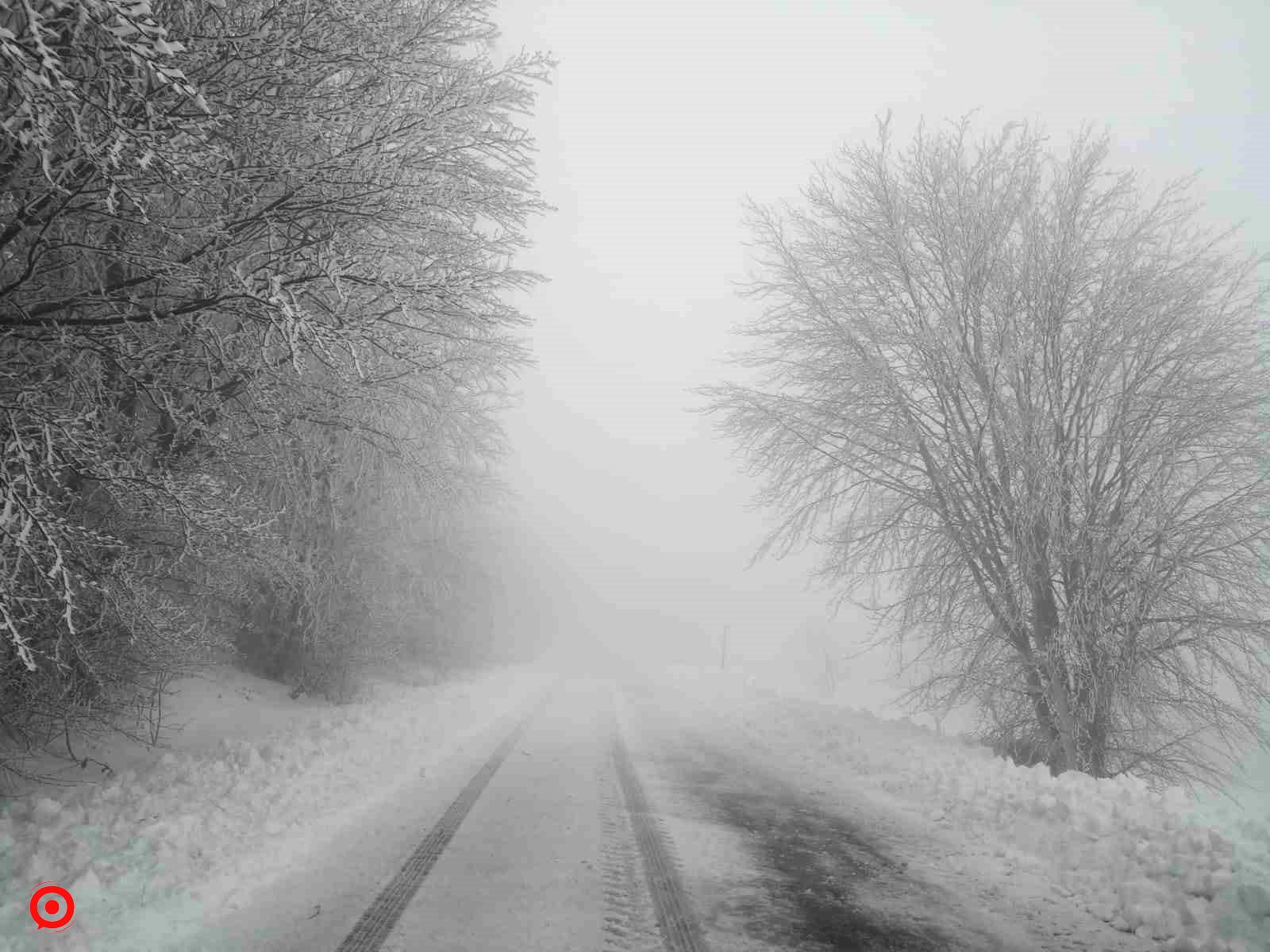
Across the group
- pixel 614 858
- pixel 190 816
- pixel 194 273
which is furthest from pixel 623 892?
pixel 194 273

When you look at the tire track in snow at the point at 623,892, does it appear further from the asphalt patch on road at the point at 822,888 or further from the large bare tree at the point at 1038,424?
the large bare tree at the point at 1038,424

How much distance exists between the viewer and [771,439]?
10.7 metres

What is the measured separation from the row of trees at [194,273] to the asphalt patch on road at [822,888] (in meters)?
5.22

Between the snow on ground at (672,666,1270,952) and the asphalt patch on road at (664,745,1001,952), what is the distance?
0.84 m

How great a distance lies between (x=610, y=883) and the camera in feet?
17.4

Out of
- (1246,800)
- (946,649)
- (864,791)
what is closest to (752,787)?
(864,791)

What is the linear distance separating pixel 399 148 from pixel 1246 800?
903 inches

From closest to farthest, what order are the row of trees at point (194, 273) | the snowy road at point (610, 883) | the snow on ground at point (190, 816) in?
the row of trees at point (194, 273)
the snowy road at point (610, 883)
the snow on ground at point (190, 816)

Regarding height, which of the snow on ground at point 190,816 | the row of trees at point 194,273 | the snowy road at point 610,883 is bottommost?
the snow on ground at point 190,816

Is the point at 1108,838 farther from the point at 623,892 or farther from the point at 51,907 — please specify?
the point at 51,907

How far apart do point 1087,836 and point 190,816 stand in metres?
8.37

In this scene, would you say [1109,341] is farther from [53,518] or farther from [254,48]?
[53,518]

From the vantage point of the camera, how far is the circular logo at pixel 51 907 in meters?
4.29

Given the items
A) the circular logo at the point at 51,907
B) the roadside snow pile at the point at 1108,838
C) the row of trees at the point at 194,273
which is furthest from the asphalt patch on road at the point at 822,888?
the row of trees at the point at 194,273
